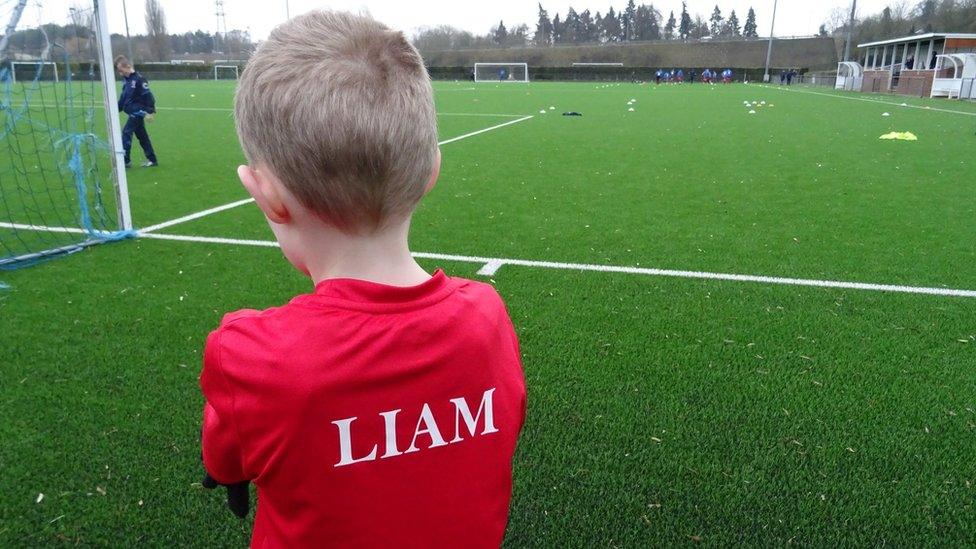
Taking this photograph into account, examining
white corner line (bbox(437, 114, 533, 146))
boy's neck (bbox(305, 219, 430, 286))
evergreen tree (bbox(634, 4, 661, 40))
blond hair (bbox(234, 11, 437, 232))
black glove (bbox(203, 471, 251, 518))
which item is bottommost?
white corner line (bbox(437, 114, 533, 146))

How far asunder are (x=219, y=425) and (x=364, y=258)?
353 mm

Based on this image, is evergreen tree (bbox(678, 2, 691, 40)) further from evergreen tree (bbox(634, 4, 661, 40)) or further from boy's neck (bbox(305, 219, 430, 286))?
boy's neck (bbox(305, 219, 430, 286))

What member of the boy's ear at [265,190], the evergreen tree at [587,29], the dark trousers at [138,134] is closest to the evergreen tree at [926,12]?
the evergreen tree at [587,29]

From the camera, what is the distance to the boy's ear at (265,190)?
1107 millimetres

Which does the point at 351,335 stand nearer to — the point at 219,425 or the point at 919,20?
the point at 219,425

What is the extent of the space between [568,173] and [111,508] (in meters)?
8.24

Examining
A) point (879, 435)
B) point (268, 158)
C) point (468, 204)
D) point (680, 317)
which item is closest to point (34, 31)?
point (468, 204)

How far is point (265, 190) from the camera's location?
111cm

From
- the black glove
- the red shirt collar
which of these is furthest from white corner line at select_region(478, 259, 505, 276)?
the red shirt collar

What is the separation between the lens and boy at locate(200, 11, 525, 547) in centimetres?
102

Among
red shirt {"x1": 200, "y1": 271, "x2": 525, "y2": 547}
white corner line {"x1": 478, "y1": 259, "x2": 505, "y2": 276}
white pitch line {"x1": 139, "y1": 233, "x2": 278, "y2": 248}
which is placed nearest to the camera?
red shirt {"x1": 200, "y1": 271, "x2": 525, "y2": 547}

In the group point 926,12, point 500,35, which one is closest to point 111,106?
point 926,12

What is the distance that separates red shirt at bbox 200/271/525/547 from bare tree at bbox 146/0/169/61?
89240 mm

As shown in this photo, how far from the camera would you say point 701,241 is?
6.22m
